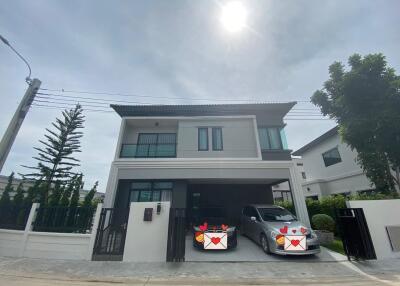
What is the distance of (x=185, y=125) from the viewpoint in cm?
1083

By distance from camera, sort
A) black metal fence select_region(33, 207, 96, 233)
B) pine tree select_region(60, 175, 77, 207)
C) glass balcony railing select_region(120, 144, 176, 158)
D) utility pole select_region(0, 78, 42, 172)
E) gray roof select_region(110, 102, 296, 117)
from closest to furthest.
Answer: utility pole select_region(0, 78, 42, 172) → black metal fence select_region(33, 207, 96, 233) → pine tree select_region(60, 175, 77, 207) → glass balcony railing select_region(120, 144, 176, 158) → gray roof select_region(110, 102, 296, 117)

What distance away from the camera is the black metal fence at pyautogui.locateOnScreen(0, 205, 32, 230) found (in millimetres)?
6963

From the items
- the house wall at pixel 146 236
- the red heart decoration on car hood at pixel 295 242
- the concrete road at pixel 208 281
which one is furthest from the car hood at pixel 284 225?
the house wall at pixel 146 236

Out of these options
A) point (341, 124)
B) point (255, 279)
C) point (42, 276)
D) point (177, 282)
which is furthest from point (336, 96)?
point (42, 276)

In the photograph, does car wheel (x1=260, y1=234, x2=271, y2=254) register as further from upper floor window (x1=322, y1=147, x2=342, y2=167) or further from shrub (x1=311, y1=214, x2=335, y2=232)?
upper floor window (x1=322, y1=147, x2=342, y2=167)

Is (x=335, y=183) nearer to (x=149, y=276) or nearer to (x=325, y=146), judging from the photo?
(x=325, y=146)

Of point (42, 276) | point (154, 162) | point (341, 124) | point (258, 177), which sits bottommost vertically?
point (42, 276)

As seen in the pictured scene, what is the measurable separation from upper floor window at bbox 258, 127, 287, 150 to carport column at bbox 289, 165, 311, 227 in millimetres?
1498

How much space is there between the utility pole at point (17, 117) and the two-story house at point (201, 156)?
3942 mm

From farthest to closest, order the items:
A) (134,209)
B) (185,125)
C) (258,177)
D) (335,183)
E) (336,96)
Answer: (335,183) < (185,125) < (336,96) < (258,177) < (134,209)

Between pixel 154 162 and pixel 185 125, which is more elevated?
pixel 185 125

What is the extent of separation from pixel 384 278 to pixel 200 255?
16.8ft

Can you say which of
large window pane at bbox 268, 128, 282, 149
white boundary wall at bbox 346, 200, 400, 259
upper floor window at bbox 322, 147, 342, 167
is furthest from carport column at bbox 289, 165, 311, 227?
upper floor window at bbox 322, 147, 342, 167

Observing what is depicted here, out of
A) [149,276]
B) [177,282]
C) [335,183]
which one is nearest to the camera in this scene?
[177,282]
